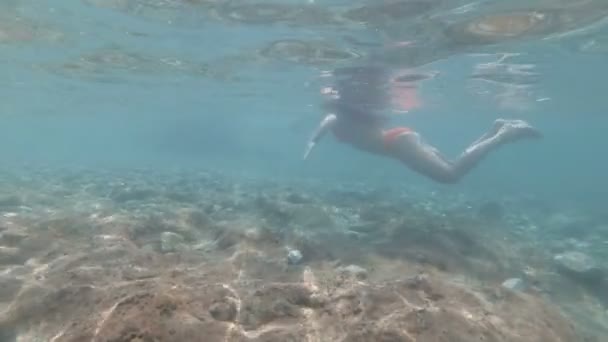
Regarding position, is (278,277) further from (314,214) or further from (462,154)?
(462,154)

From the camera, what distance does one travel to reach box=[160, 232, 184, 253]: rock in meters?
8.40

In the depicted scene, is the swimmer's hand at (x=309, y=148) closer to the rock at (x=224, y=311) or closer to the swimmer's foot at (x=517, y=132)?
the swimmer's foot at (x=517, y=132)

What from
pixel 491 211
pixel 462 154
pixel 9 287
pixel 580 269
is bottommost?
pixel 491 211

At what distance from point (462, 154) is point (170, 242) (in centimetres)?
1029

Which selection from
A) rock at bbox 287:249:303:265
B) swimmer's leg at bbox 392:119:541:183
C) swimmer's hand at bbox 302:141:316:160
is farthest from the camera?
swimmer's leg at bbox 392:119:541:183

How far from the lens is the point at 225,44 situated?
19328 millimetres

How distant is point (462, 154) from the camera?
1495cm

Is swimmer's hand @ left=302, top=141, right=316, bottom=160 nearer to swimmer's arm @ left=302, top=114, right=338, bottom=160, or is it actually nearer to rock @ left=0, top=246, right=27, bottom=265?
swimmer's arm @ left=302, top=114, right=338, bottom=160

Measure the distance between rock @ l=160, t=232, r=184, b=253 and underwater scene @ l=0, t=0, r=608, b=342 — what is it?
5 cm

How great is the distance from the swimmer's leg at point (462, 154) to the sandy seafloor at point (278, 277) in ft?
6.05

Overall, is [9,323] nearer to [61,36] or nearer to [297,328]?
[297,328]

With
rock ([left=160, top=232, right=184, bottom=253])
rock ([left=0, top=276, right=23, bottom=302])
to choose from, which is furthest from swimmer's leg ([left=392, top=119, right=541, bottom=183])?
rock ([left=0, top=276, right=23, bottom=302])

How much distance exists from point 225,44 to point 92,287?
15.8m

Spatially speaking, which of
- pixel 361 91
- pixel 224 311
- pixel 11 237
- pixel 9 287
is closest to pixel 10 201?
pixel 11 237
